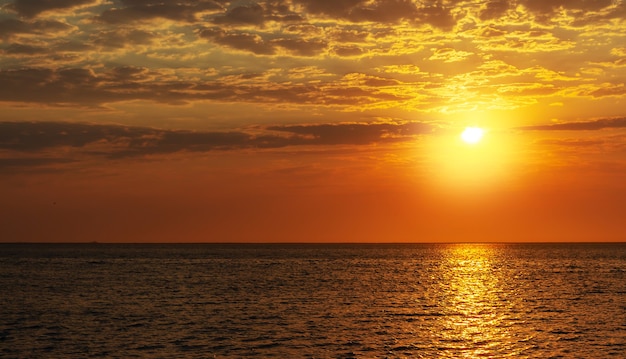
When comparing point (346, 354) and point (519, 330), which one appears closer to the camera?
point (346, 354)

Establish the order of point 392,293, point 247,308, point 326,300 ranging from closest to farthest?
1. point 247,308
2. point 326,300
3. point 392,293

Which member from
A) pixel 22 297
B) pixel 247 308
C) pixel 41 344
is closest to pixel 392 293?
pixel 247 308

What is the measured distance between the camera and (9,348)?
5041 cm

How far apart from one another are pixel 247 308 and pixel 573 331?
31293 millimetres

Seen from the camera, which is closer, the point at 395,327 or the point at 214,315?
the point at 395,327

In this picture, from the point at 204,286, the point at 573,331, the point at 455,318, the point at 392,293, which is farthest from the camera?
the point at 204,286

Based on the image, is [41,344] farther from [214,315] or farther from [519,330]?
[519,330]

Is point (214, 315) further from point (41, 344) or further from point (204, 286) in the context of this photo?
point (204, 286)

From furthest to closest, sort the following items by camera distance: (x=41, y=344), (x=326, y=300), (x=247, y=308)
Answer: (x=326, y=300) < (x=247, y=308) < (x=41, y=344)

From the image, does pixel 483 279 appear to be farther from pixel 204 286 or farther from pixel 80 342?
pixel 80 342

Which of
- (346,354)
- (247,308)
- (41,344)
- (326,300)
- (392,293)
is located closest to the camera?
(346,354)

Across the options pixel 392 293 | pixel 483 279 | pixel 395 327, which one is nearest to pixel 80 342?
pixel 395 327

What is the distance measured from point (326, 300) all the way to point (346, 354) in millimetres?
34850

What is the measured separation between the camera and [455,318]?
221ft
